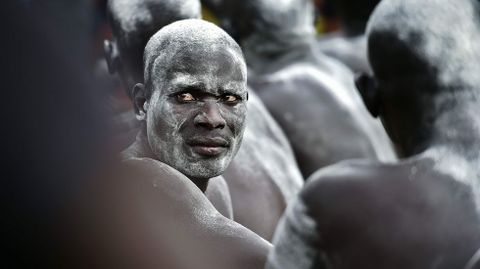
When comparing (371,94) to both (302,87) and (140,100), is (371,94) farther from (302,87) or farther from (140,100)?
(302,87)

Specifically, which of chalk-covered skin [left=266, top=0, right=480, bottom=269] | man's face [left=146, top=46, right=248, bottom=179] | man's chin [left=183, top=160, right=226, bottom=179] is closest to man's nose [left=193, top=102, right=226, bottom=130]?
man's face [left=146, top=46, right=248, bottom=179]

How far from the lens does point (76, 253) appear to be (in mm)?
2102

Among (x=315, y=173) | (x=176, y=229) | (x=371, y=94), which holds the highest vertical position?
(x=371, y=94)

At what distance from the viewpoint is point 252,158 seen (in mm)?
5066

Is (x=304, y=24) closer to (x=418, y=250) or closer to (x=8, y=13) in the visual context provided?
(x=418, y=250)

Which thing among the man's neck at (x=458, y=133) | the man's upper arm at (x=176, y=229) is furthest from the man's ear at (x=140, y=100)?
the man's neck at (x=458, y=133)

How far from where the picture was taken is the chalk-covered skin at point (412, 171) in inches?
109

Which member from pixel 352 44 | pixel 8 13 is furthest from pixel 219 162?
pixel 352 44

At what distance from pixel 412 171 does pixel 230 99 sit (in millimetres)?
916

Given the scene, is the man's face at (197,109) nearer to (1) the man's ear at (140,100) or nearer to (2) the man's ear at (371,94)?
(1) the man's ear at (140,100)

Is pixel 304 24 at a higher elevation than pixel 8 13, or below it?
below

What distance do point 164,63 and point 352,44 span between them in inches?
177

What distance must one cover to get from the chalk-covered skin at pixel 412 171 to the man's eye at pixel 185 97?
57 centimetres

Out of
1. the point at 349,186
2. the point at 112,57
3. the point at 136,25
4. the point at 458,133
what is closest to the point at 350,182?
the point at 349,186
